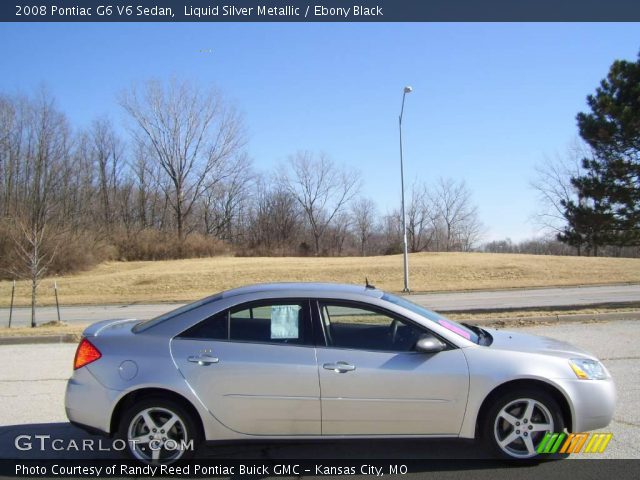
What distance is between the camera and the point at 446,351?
13.4 ft

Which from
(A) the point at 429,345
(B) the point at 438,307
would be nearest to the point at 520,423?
(A) the point at 429,345

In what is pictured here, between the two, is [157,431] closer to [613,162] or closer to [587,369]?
[587,369]

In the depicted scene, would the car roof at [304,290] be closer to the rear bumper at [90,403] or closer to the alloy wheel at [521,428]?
the rear bumper at [90,403]

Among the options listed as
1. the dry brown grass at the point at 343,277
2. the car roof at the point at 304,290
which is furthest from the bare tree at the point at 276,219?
the car roof at the point at 304,290

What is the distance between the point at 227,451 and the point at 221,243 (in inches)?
2059

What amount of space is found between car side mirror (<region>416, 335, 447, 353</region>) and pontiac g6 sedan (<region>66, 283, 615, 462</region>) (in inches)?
0.4

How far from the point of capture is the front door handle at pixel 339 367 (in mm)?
3963

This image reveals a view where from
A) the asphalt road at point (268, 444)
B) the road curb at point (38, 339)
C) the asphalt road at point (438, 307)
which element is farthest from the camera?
the asphalt road at point (438, 307)

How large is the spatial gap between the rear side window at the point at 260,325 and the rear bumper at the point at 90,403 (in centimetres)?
73

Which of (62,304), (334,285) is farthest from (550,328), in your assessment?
(62,304)

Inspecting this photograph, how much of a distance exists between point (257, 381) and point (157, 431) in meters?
0.87

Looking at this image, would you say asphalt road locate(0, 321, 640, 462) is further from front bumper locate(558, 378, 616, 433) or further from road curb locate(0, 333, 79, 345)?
road curb locate(0, 333, 79, 345)

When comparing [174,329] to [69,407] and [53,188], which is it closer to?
[69,407]

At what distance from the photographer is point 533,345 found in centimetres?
438
